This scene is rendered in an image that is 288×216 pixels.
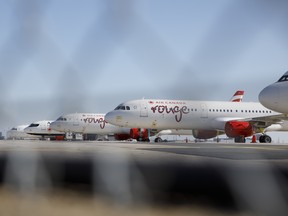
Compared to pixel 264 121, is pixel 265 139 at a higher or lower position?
lower

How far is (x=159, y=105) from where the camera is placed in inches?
1107

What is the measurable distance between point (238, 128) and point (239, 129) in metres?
0.10

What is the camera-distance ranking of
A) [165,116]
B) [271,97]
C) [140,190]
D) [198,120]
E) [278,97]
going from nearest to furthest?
[140,190], [278,97], [271,97], [198,120], [165,116]

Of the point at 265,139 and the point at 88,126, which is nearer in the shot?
the point at 265,139

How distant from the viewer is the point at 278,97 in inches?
632

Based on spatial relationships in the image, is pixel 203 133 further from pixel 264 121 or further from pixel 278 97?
pixel 278 97

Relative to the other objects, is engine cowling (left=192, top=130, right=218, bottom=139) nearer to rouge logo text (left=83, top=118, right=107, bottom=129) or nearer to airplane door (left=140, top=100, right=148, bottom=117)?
airplane door (left=140, top=100, right=148, bottom=117)

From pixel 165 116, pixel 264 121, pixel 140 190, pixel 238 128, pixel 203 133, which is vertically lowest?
pixel 140 190

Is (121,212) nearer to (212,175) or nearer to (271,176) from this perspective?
(212,175)

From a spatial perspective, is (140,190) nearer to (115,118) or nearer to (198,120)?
(198,120)

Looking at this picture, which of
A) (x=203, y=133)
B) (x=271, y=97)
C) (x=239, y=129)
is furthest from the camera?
(x=203, y=133)

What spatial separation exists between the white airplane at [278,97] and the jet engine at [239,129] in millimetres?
11790

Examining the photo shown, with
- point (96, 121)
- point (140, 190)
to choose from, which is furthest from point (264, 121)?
point (140, 190)

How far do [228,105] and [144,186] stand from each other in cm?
2705
